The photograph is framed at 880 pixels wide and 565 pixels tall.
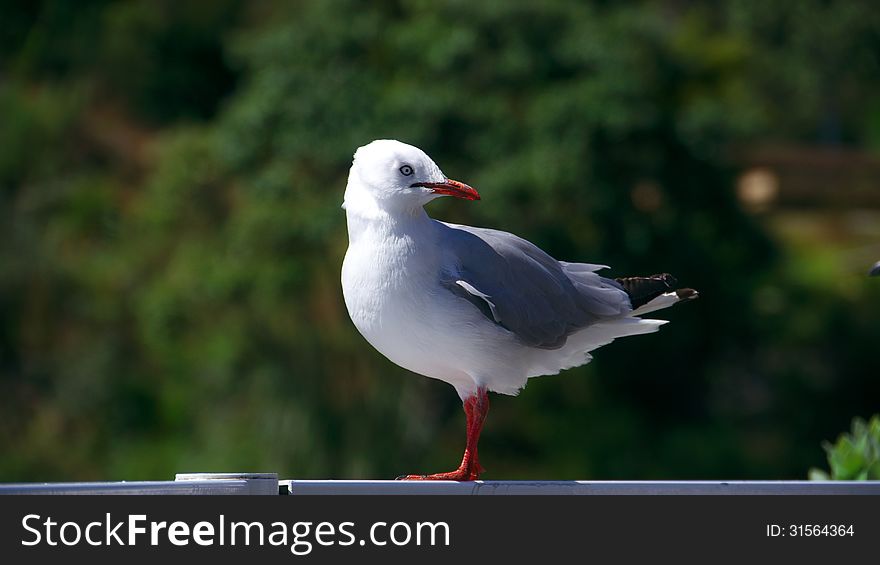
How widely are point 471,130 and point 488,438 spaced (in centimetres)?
383

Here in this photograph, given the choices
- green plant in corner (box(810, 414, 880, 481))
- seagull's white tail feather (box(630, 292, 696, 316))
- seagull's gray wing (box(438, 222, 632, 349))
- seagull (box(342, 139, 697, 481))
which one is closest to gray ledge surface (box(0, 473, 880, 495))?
seagull (box(342, 139, 697, 481))

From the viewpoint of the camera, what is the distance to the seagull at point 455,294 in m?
4.50

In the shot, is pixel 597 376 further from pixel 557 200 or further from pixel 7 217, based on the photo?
pixel 7 217

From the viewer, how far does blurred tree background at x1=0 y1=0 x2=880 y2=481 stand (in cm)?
1512

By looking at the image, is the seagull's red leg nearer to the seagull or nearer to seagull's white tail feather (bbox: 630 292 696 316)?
the seagull

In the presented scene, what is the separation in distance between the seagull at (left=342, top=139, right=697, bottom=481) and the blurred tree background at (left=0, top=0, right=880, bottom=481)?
30.9 feet

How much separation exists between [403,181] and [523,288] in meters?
0.65

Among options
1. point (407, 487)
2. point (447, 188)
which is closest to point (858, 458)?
point (447, 188)

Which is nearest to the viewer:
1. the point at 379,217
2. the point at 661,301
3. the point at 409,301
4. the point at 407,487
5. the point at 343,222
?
the point at 407,487

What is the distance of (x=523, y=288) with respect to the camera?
4.90 metres

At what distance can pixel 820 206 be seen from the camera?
21641 mm

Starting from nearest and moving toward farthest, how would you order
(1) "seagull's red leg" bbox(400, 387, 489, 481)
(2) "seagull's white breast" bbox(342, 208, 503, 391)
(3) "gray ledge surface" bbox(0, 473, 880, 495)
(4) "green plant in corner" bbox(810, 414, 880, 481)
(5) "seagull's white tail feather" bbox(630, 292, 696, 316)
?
(3) "gray ledge surface" bbox(0, 473, 880, 495)
(2) "seagull's white breast" bbox(342, 208, 503, 391)
(1) "seagull's red leg" bbox(400, 387, 489, 481)
(5) "seagull's white tail feather" bbox(630, 292, 696, 316)
(4) "green plant in corner" bbox(810, 414, 880, 481)

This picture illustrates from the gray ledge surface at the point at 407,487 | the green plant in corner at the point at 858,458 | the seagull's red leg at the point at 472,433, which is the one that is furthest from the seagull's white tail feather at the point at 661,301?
the green plant in corner at the point at 858,458

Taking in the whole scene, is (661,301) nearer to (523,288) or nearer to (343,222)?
(523,288)
